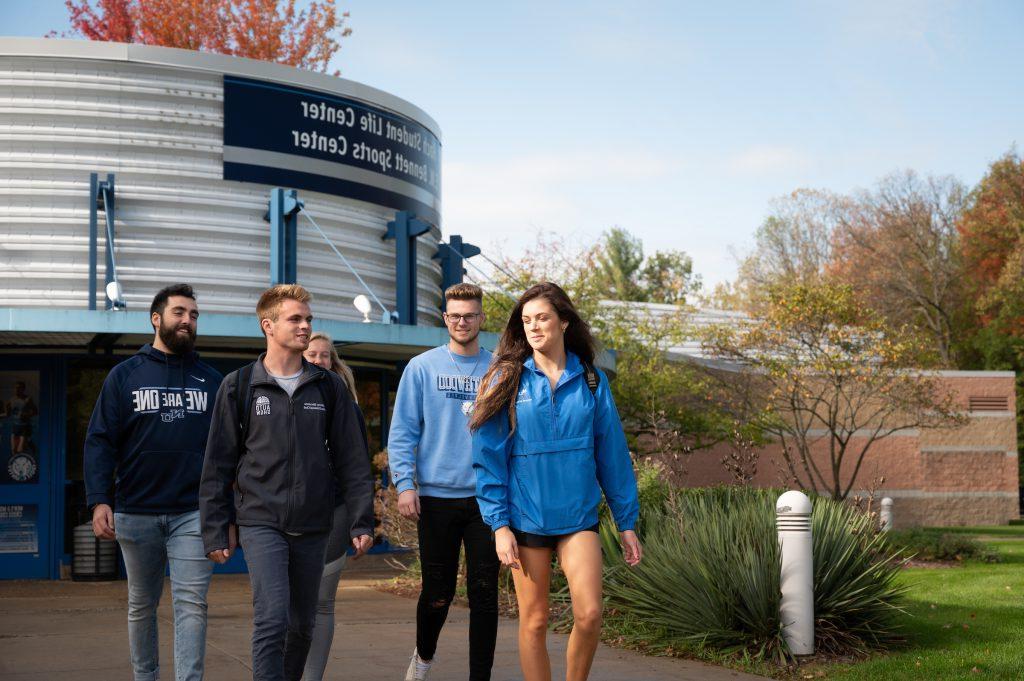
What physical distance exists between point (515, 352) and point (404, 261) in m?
10.4

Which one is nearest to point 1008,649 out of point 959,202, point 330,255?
point 330,255

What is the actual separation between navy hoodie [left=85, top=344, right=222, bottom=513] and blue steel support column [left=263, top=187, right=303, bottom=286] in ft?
27.2

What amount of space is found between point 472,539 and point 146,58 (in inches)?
377

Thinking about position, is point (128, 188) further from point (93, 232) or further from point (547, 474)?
point (547, 474)

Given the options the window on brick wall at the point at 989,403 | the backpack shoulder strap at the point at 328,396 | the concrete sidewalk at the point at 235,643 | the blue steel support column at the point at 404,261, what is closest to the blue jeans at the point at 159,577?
the backpack shoulder strap at the point at 328,396

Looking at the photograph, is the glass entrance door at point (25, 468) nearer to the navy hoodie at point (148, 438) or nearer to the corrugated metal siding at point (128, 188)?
the corrugated metal siding at point (128, 188)

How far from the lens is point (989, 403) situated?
32969 millimetres

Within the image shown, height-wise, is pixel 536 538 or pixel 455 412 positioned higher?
pixel 455 412

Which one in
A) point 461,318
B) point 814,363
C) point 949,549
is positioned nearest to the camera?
point 461,318

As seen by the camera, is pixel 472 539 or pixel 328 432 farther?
pixel 472 539

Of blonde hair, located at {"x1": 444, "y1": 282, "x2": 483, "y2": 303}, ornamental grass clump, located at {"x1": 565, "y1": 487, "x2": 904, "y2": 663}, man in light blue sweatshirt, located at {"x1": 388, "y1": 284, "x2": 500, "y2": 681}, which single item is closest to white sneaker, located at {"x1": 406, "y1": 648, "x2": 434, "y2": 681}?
man in light blue sweatshirt, located at {"x1": 388, "y1": 284, "x2": 500, "y2": 681}

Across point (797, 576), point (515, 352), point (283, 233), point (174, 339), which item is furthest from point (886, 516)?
point (174, 339)

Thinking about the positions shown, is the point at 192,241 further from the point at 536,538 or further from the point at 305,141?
the point at 536,538

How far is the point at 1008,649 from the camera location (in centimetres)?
846
